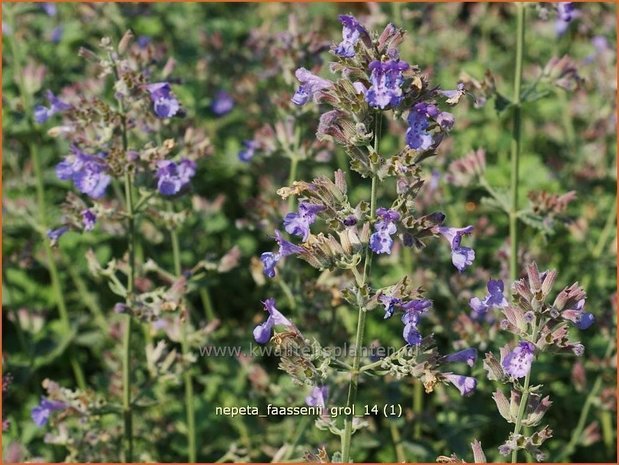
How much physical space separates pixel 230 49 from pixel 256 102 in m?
0.50

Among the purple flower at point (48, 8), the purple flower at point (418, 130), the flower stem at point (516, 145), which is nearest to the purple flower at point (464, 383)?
the purple flower at point (418, 130)

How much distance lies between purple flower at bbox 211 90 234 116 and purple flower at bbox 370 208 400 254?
3835 millimetres

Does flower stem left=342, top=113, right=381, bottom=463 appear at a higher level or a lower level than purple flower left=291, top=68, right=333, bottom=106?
lower

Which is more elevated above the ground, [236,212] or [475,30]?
[475,30]

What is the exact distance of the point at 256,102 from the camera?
7.31m

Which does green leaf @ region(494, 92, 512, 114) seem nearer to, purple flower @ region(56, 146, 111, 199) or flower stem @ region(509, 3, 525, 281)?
flower stem @ region(509, 3, 525, 281)

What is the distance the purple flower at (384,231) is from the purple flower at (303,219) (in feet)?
0.81

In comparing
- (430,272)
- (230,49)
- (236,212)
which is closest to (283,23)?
(230,49)

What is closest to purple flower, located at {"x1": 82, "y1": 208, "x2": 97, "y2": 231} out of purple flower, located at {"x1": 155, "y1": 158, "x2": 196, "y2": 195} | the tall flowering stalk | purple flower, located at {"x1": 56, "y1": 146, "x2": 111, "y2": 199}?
purple flower, located at {"x1": 56, "y1": 146, "x2": 111, "y2": 199}

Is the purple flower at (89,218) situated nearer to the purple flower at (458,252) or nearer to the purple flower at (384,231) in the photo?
the purple flower at (384,231)

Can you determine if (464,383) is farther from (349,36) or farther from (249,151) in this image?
(249,151)

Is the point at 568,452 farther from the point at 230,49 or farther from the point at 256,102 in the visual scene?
the point at 230,49

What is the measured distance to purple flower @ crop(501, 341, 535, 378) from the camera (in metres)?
Answer: 3.34

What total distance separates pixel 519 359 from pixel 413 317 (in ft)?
1.37
